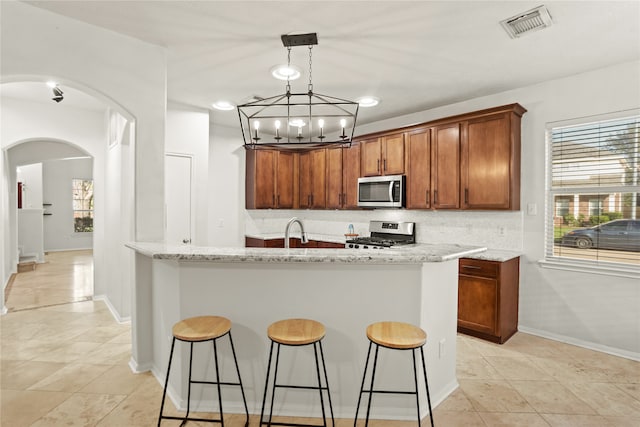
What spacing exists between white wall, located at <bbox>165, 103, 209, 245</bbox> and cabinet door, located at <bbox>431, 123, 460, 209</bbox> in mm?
3020

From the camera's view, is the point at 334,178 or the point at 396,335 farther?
the point at 334,178

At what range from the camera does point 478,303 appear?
3523 mm

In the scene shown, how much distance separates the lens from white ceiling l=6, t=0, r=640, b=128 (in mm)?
2271

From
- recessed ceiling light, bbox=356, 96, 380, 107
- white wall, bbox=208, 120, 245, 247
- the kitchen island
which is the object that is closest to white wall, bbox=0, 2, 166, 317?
the kitchen island

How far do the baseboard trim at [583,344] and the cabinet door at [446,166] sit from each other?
157 cm

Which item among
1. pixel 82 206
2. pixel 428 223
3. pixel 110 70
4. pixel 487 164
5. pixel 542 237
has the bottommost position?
pixel 542 237

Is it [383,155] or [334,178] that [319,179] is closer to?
[334,178]

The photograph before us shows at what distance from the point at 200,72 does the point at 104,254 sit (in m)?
2.97

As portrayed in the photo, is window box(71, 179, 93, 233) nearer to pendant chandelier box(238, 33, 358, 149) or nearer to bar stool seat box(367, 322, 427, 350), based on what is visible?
pendant chandelier box(238, 33, 358, 149)

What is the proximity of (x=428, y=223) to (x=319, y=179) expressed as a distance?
77.4 inches

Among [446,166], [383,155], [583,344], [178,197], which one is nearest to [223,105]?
→ [178,197]

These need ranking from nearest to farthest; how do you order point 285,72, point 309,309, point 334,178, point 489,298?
point 309,309 → point 285,72 → point 489,298 → point 334,178

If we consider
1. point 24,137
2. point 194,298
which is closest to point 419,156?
point 194,298

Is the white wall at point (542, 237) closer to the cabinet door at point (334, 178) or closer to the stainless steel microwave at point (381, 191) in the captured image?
the stainless steel microwave at point (381, 191)
